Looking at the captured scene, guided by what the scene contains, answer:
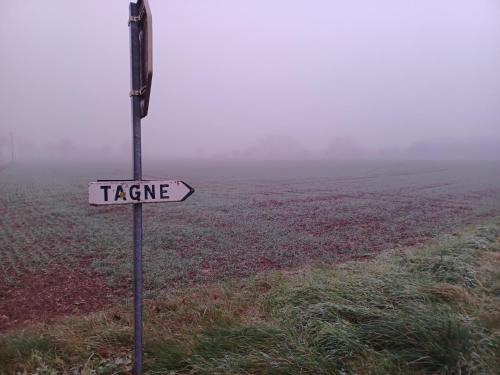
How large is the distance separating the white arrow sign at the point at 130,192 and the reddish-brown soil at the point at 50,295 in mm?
4231

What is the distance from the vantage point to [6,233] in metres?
11.9

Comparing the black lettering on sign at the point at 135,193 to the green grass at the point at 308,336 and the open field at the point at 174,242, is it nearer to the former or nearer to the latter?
the green grass at the point at 308,336

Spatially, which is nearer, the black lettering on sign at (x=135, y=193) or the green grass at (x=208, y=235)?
the black lettering on sign at (x=135, y=193)

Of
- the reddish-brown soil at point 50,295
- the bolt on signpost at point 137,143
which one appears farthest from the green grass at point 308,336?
the reddish-brown soil at point 50,295

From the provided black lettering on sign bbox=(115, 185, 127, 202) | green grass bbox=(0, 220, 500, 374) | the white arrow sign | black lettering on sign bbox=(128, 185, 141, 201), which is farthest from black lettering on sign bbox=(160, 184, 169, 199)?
green grass bbox=(0, 220, 500, 374)

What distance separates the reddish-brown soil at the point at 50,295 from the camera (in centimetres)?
564

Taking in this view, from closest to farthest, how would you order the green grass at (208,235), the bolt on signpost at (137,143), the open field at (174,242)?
1. the bolt on signpost at (137,143)
2. the open field at (174,242)
3. the green grass at (208,235)

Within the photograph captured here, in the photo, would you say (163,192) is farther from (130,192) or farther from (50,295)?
(50,295)

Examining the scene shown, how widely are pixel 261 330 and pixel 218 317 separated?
2.47ft

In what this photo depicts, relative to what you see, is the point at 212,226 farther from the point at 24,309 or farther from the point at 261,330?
the point at 261,330

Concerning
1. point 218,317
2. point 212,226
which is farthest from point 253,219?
point 218,317

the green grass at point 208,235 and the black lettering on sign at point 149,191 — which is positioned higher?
the black lettering on sign at point 149,191

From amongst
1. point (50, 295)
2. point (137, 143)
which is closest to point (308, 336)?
point (137, 143)

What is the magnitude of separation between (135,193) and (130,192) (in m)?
0.04
